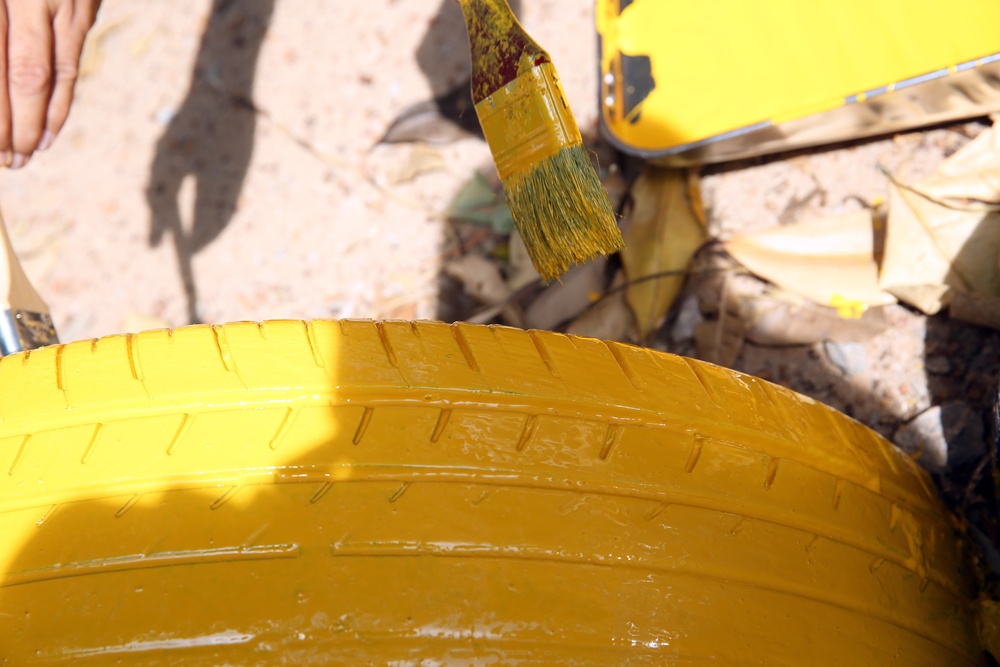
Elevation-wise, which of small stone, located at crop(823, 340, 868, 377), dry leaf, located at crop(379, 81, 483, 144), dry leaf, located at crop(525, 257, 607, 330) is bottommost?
small stone, located at crop(823, 340, 868, 377)

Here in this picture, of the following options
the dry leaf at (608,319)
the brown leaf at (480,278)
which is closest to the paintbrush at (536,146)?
the dry leaf at (608,319)

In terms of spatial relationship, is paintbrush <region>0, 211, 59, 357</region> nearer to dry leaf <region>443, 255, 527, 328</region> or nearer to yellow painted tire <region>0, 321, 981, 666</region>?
yellow painted tire <region>0, 321, 981, 666</region>

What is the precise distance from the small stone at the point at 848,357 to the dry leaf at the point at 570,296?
1.72 feet

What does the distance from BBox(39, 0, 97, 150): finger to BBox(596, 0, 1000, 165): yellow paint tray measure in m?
1.16

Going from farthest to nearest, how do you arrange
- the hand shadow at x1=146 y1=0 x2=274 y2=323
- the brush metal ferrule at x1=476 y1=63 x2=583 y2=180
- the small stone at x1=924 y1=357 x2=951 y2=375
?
1. the hand shadow at x1=146 y1=0 x2=274 y2=323
2. the small stone at x1=924 y1=357 x2=951 y2=375
3. the brush metal ferrule at x1=476 y1=63 x2=583 y2=180

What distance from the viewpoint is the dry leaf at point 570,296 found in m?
1.72

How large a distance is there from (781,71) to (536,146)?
0.82m

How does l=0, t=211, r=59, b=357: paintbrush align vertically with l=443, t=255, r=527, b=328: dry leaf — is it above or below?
above

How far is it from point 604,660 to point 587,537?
0.39 feet

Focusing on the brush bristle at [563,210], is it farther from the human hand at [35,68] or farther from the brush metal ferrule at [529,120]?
the human hand at [35,68]

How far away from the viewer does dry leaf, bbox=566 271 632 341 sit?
167 centimetres

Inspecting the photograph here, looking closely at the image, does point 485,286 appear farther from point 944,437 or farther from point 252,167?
point 944,437

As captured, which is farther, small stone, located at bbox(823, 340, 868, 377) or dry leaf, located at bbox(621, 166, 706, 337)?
dry leaf, located at bbox(621, 166, 706, 337)

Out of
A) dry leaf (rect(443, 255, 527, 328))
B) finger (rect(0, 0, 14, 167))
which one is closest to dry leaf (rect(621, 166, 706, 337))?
dry leaf (rect(443, 255, 527, 328))
